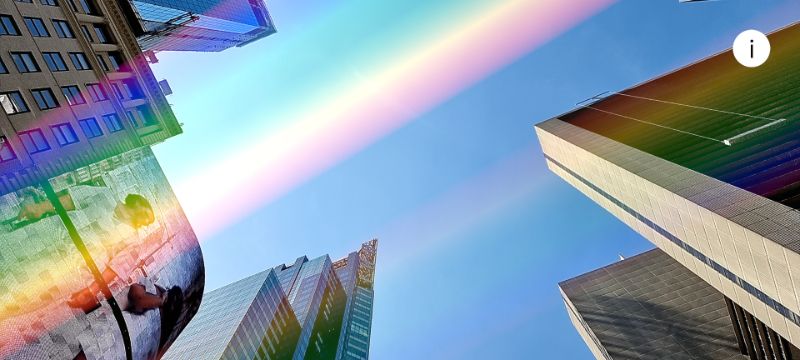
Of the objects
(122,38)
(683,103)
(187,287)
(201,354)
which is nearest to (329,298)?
(201,354)

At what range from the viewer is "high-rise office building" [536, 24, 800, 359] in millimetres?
22375

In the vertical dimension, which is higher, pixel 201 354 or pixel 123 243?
pixel 123 243

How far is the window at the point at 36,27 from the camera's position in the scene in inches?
1401

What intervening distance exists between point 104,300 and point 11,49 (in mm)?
17405

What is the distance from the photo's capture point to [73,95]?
38.1 m

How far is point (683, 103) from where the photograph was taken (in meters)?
40.7

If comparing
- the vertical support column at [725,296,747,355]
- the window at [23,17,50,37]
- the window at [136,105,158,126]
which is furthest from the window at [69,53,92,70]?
the vertical support column at [725,296,747,355]

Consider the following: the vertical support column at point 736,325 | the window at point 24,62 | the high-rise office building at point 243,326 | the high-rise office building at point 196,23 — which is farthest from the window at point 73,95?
the high-rise office building at point 243,326

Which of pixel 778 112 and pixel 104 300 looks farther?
pixel 104 300

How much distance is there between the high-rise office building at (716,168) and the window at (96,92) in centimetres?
3767

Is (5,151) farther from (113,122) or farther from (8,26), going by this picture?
(113,122)

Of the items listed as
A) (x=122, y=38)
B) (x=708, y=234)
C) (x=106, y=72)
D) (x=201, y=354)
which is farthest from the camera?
(x=201, y=354)

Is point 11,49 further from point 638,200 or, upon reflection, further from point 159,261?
point 638,200

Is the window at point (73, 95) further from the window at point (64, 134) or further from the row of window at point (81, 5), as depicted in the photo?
the row of window at point (81, 5)
